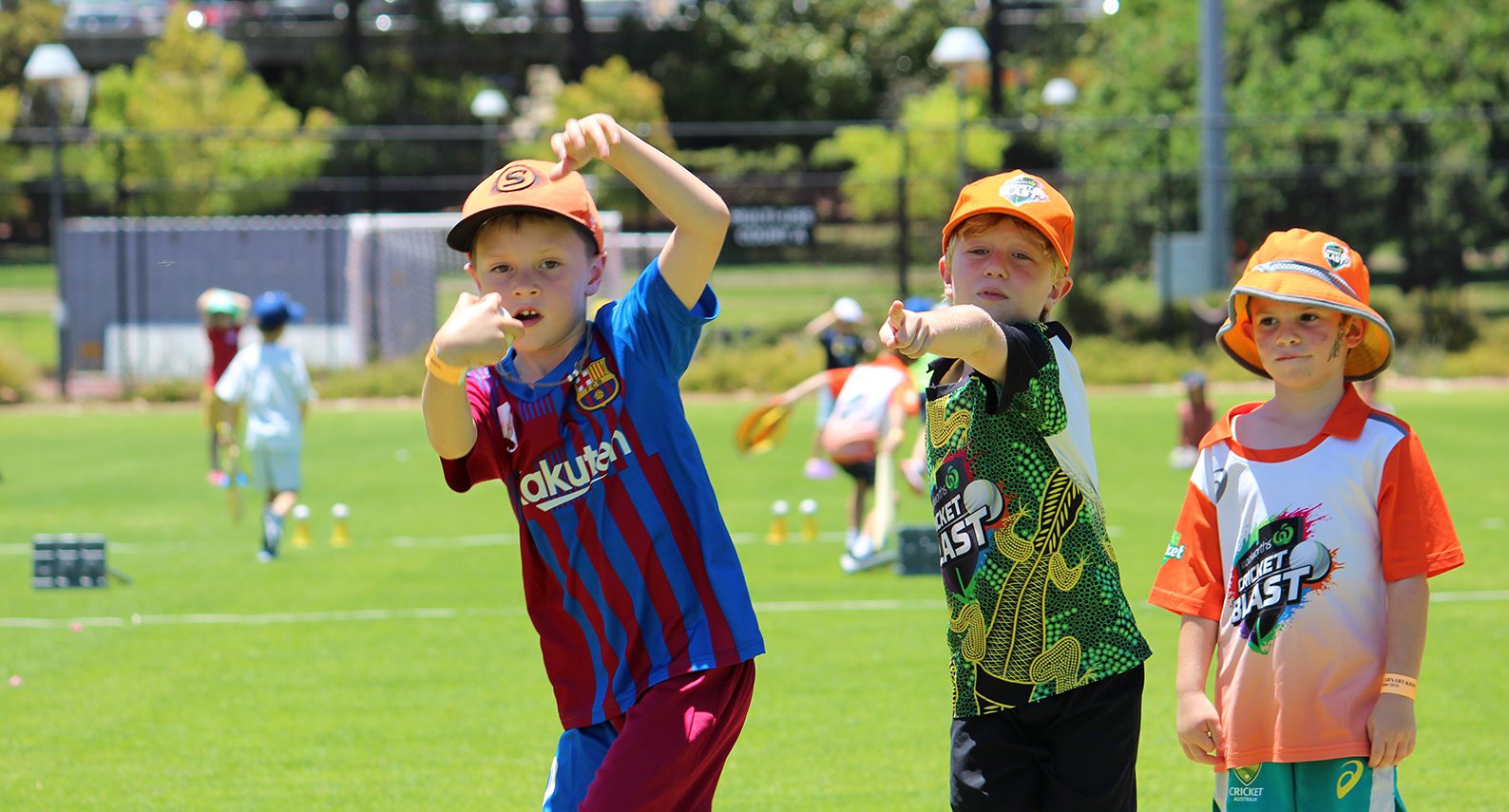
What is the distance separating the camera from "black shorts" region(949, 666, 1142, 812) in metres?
3.66

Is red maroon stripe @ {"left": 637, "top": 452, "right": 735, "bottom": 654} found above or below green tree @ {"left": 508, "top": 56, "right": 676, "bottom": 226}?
below

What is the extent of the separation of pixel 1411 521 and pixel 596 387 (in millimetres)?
1769

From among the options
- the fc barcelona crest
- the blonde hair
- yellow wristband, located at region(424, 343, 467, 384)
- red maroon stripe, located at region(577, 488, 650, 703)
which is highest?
the blonde hair

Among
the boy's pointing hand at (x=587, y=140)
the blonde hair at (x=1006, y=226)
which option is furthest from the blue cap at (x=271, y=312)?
the blonde hair at (x=1006, y=226)

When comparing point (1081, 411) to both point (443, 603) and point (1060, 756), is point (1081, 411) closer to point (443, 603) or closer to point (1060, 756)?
point (1060, 756)

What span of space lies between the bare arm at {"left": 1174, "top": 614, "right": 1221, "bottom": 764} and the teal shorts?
3.5 inches

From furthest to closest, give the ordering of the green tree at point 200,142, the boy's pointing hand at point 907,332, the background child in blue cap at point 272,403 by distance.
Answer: the green tree at point 200,142 < the background child in blue cap at point 272,403 < the boy's pointing hand at point 907,332

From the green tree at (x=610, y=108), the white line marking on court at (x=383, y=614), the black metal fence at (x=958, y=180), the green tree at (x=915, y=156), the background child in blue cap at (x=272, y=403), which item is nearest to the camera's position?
the white line marking on court at (x=383, y=614)

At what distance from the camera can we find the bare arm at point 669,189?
Answer: 3.37m

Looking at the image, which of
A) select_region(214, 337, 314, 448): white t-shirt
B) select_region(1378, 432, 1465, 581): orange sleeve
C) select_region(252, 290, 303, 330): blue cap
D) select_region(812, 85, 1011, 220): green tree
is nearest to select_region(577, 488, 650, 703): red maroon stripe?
select_region(1378, 432, 1465, 581): orange sleeve

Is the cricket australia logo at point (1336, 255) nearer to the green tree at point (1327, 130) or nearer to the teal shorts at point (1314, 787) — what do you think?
the teal shorts at point (1314, 787)

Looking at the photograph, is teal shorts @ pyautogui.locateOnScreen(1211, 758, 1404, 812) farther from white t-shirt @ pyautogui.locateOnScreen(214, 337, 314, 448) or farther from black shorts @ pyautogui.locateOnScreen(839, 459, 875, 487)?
white t-shirt @ pyautogui.locateOnScreen(214, 337, 314, 448)

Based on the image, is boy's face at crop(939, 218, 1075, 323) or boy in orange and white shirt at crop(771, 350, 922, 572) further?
boy in orange and white shirt at crop(771, 350, 922, 572)

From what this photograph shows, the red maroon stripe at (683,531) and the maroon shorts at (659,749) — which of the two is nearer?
the maroon shorts at (659,749)
